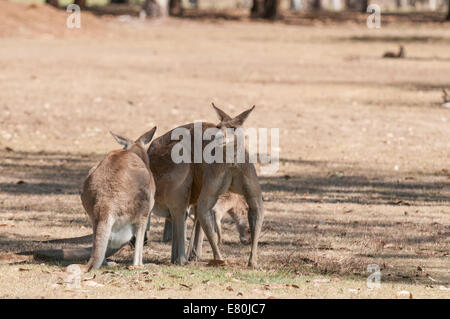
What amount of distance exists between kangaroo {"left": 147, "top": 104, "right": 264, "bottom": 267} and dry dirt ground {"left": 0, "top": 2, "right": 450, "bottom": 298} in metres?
0.29

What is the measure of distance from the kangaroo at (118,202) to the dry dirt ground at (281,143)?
0.74ft

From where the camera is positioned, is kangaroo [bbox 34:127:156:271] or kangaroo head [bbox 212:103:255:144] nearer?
kangaroo [bbox 34:127:156:271]

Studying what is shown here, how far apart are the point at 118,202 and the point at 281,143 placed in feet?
26.5

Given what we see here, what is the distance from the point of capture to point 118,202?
7.38 meters

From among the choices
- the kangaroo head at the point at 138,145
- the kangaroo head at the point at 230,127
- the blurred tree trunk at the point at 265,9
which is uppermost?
the blurred tree trunk at the point at 265,9

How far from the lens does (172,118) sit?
1711cm

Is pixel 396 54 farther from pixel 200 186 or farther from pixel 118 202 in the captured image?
pixel 118 202

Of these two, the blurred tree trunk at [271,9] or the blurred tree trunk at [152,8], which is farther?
the blurred tree trunk at [271,9]

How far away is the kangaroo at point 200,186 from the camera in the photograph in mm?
7719

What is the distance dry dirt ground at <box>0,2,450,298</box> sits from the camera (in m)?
7.51

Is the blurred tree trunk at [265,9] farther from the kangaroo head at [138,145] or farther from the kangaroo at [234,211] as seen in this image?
the kangaroo head at [138,145]

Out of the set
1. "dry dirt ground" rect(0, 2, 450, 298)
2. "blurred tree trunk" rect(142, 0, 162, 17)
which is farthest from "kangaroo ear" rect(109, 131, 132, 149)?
"blurred tree trunk" rect(142, 0, 162, 17)

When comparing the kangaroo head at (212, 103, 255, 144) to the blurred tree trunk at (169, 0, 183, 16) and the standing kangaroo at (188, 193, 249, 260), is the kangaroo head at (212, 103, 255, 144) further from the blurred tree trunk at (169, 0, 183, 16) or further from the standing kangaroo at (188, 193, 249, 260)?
the blurred tree trunk at (169, 0, 183, 16)

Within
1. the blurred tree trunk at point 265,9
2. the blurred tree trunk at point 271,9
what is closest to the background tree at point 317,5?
the blurred tree trunk at point 265,9
